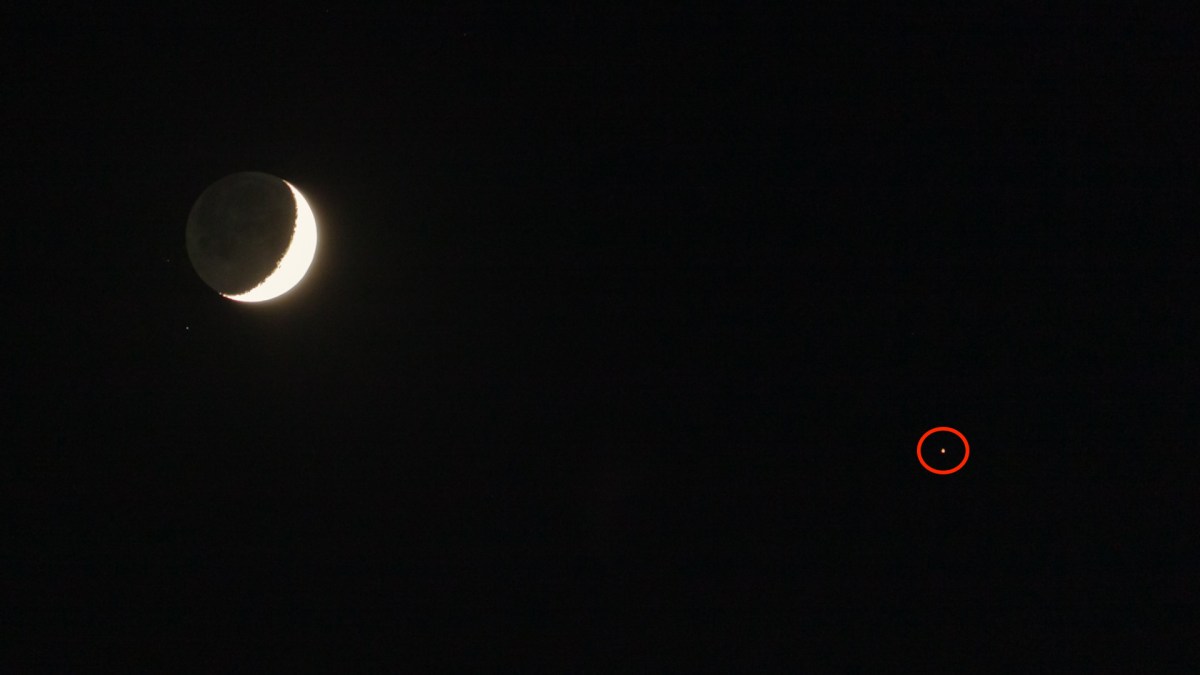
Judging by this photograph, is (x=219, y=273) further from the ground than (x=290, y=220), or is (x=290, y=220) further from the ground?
Result: (x=290, y=220)

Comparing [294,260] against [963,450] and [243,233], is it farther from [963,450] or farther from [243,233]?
[963,450]

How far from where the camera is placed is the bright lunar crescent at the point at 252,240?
3.04 metres

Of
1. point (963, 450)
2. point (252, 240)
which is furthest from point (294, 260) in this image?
point (963, 450)

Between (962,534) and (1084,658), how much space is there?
30.2 inches

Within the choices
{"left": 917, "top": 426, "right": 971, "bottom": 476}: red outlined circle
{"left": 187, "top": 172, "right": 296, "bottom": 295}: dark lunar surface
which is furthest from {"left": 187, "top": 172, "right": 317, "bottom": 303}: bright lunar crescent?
{"left": 917, "top": 426, "right": 971, "bottom": 476}: red outlined circle

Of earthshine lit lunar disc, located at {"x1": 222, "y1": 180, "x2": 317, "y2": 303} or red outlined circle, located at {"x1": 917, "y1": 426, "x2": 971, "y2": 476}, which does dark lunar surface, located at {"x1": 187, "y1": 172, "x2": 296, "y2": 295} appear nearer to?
earthshine lit lunar disc, located at {"x1": 222, "y1": 180, "x2": 317, "y2": 303}

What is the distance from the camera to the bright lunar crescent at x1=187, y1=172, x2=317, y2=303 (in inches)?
120

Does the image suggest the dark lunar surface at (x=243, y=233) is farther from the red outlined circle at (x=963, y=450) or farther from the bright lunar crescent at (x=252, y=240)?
the red outlined circle at (x=963, y=450)

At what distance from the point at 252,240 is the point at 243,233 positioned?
4cm

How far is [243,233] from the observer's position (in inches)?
120

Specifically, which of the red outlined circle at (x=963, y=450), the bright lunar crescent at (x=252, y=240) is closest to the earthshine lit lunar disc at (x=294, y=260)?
the bright lunar crescent at (x=252, y=240)

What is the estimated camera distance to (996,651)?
3311 millimetres

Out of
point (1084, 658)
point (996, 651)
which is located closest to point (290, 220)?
point (996, 651)

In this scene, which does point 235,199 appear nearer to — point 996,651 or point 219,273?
point 219,273
